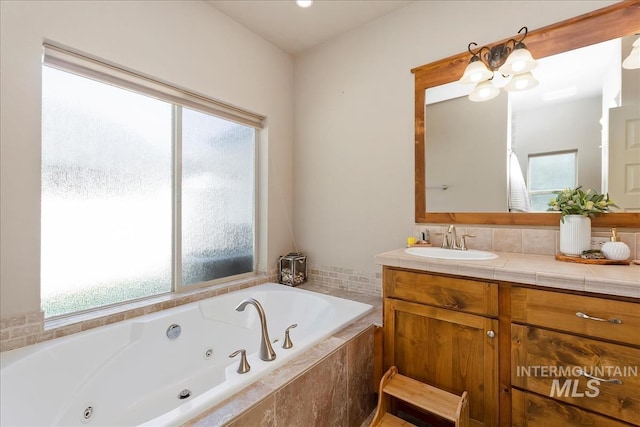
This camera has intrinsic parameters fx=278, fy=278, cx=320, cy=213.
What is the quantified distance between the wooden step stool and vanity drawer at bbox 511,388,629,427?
201mm

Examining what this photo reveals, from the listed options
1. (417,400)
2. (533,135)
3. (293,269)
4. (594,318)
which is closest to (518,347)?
(594,318)

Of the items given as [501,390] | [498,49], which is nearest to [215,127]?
[498,49]

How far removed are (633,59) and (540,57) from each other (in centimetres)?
39

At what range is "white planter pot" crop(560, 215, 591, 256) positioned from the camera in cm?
141

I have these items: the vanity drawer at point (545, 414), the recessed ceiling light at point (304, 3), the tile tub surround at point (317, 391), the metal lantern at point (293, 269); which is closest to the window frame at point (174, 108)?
the metal lantern at point (293, 269)

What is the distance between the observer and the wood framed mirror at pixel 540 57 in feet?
4.67

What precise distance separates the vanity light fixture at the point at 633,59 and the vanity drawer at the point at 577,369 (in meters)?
1.39

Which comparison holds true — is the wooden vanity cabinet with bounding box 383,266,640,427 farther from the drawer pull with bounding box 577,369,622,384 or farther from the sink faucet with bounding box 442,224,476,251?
the sink faucet with bounding box 442,224,476,251

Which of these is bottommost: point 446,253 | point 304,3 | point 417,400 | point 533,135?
point 417,400

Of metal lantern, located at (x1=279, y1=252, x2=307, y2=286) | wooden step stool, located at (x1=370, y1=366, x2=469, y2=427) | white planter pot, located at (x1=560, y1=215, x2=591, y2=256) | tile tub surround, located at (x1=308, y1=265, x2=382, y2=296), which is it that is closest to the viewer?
wooden step stool, located at (x1=370, y1=366, x2=469, y2=427)

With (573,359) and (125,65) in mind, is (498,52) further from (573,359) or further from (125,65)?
(125,65)

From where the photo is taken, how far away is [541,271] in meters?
1.16

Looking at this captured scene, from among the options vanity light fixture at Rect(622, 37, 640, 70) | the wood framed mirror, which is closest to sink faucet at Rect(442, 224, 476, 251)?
the wood framed mirror

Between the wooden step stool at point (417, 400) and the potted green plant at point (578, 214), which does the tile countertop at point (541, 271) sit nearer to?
the potted green plant at point (578, 214)
